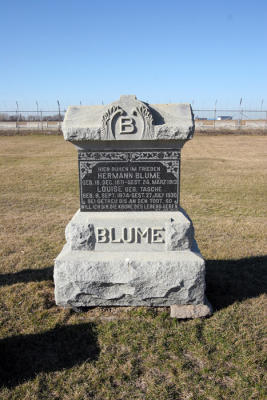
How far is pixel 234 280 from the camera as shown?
413cm

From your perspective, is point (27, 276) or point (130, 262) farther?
point (27, 276)

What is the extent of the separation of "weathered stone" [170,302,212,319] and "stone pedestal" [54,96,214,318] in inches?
0.4

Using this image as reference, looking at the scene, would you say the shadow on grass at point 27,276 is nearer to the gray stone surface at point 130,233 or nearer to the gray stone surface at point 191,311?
the gray stone surface at point 130,233

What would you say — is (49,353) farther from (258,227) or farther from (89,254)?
(258,227)

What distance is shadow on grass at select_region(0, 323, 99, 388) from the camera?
265cm

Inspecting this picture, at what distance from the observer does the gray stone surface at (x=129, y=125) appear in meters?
3.26

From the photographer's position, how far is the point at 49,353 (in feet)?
9.39

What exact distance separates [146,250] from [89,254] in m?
0.61

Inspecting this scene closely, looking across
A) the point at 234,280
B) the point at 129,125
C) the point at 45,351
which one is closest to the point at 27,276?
the point at 45,351

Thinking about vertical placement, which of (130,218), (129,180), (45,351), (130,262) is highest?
(129,180)

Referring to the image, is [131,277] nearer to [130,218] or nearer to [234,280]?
[130,218]

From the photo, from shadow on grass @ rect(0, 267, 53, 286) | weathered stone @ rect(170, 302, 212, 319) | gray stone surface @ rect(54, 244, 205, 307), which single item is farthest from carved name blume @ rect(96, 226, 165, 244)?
shadow on grass @ rect(0, 267, 53, 286)

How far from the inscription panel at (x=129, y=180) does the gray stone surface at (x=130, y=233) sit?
143mm

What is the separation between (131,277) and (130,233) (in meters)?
0.46
